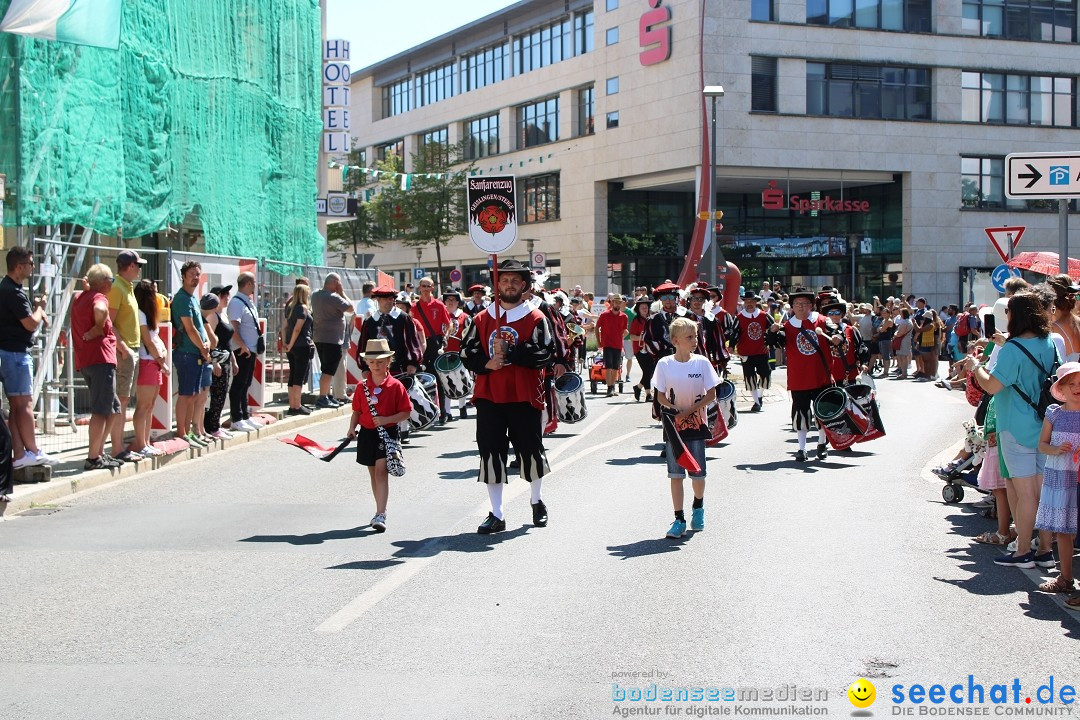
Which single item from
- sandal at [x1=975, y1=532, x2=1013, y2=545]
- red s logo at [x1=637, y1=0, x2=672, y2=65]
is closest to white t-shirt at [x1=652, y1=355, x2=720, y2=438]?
sandal at [x1=975, y1=532, x2=1013, y2=545]

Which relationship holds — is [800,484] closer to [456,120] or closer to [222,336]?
[222,336]

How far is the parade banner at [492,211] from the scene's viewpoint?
1083 cm

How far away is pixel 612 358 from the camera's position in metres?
22.5

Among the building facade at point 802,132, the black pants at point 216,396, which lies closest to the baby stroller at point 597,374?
the black pants at point 216,396

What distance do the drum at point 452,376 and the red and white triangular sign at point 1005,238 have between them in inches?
290

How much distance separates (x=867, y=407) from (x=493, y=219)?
16.8ft

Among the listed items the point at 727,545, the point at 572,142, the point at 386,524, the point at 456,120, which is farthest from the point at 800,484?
the point at 456,120

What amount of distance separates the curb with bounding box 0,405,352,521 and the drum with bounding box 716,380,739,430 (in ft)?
19.2

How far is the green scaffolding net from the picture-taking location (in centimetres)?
1421

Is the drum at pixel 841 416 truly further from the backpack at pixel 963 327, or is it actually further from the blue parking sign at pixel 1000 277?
the backpack at pixel 963 327

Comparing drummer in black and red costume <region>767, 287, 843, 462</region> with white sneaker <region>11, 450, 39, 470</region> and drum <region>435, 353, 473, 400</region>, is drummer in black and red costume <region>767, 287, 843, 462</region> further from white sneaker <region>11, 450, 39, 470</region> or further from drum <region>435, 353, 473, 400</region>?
white sneaker <region>11, 450, 39, 470</region>

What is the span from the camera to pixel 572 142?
55562 millimetres

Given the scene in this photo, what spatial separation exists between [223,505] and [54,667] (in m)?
4.82

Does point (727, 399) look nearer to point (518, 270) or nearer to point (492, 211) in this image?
point (492, 211)
